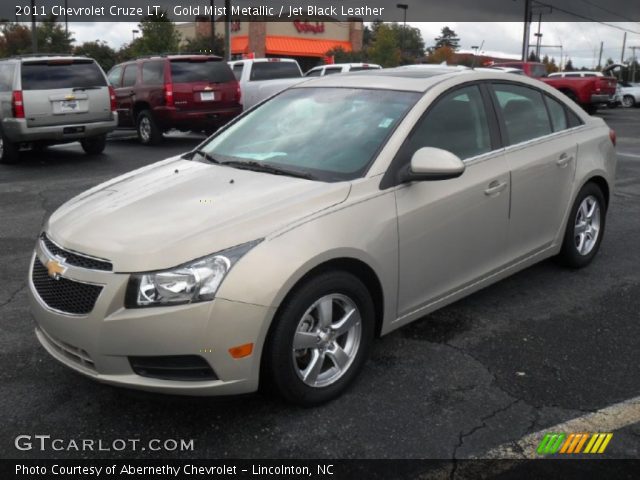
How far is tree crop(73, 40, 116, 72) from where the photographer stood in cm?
4038

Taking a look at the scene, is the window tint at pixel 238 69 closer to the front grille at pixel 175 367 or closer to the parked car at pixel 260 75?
the parked car at pixel 260 75

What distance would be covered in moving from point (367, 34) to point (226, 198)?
352 ft

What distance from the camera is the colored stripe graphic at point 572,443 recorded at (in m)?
2.92

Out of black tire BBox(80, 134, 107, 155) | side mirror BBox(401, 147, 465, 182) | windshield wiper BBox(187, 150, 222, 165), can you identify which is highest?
side mirror BBox(401, 147, 465, 182)

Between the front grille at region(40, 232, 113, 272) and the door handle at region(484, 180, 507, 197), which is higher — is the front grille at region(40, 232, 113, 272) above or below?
below

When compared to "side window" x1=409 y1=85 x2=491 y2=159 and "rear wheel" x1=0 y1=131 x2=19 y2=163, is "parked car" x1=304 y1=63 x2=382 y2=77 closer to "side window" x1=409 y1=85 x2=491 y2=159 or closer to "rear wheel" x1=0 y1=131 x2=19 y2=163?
"rear wheel" x1=0 y1=131 x2=19 y2=163

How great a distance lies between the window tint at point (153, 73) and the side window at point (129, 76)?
0.46m

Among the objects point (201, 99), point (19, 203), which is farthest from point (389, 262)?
point (201, 99)

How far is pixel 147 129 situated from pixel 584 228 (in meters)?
10.6

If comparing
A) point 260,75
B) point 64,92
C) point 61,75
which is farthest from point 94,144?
point 260,75

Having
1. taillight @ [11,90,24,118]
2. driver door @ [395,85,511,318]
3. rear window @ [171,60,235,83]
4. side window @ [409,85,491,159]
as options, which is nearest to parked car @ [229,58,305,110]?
rear window @ [171,60,235,83]

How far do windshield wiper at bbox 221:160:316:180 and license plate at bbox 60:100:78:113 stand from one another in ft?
25.9

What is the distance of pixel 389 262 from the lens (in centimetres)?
344

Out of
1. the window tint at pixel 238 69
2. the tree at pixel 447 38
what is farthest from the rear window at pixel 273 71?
the tree at pixel 447 38
